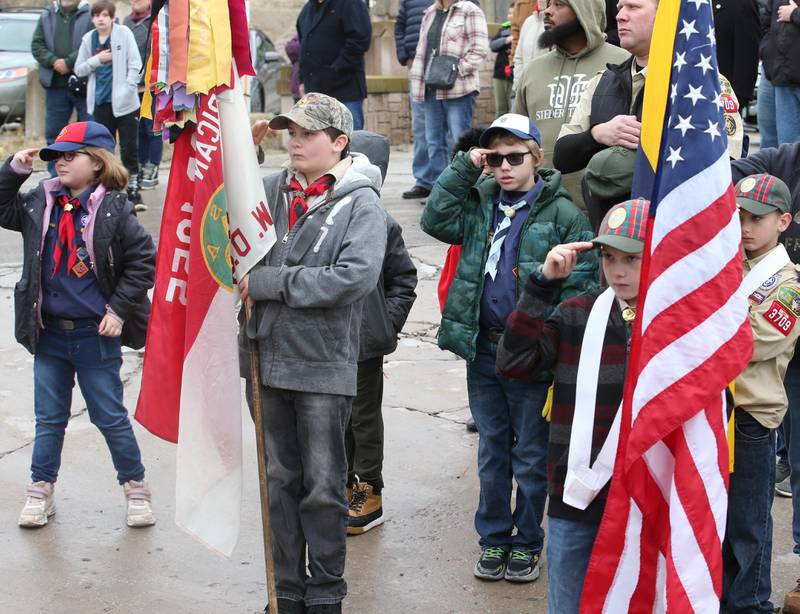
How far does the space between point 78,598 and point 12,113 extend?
13.7 metres

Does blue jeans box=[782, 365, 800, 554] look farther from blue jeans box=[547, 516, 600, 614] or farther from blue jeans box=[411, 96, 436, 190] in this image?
blue jeans box=[411, 96, 436, 190]

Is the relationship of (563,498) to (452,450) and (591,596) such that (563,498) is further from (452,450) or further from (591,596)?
(452,450)

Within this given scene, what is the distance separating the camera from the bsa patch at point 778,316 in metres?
4.25

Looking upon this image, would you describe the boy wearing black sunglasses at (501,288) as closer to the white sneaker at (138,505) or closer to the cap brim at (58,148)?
the white sneaker at (138,505)

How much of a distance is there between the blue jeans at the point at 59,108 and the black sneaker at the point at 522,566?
8467 mm

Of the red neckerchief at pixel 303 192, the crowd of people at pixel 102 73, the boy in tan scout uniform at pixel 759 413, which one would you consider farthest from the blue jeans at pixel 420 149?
the boy in tan scout uniform at pixel 759 413

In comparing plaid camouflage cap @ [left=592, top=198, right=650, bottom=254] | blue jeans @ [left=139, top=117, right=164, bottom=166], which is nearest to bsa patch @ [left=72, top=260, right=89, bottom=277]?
plaid camouflage cap @ [left=592, top=198, right=650, bottom=254]

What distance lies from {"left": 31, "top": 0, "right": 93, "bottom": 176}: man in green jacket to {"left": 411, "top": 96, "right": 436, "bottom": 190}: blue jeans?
3.21 m

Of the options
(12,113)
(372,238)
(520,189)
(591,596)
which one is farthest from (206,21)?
(12,113)

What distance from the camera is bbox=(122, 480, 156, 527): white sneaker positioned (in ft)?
18.1

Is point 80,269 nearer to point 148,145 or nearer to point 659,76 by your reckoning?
point 659,76

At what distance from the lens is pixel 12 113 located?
1731 cm

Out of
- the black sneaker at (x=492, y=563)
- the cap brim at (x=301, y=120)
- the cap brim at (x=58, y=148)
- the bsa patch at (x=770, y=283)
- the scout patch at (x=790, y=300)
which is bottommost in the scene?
the black sneaker at (x=492, y=563)

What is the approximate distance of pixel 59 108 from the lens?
12367 millimetres
